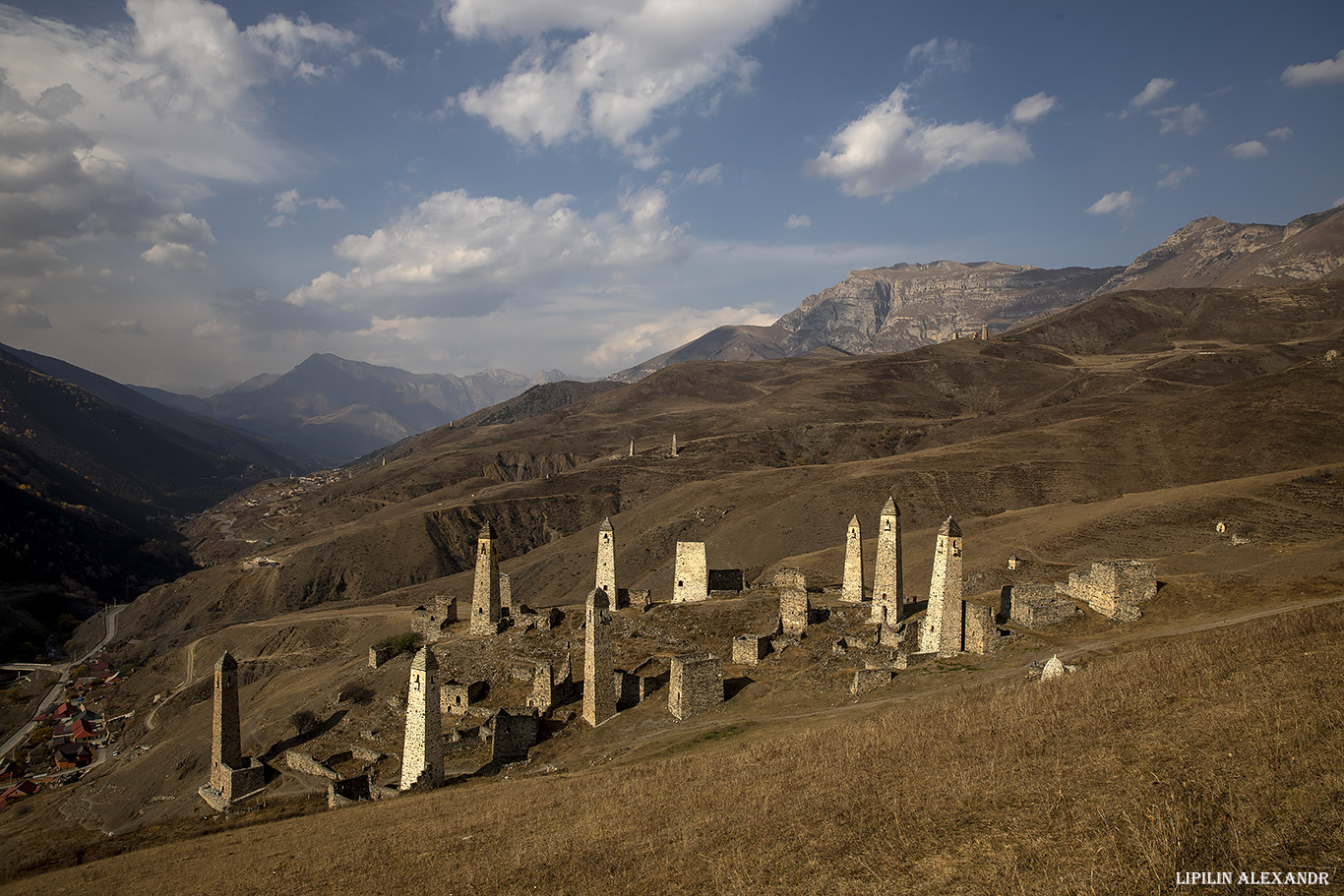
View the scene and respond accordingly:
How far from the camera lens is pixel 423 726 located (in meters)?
25.5

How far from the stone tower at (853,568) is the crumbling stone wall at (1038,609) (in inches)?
334

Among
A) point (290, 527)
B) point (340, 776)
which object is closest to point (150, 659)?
point (340, 776)

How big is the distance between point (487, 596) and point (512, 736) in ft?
46.4

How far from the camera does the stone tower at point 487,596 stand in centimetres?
4097

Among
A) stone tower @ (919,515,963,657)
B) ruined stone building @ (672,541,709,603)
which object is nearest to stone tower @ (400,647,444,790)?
ruined stone building @ (672,541,709,603)

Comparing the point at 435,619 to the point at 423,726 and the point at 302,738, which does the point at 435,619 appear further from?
the point at 423,726

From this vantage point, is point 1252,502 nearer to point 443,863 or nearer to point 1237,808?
point 1237,808

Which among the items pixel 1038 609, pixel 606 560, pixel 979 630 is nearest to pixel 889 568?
pixel 979 630

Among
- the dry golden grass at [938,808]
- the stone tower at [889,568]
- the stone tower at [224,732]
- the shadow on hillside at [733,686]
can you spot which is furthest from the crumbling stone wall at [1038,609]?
the stone tower at [224,732]

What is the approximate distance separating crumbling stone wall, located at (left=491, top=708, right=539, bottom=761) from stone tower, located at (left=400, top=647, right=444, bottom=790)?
7.75 feet

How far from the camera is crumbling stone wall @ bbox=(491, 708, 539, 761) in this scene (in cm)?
2764

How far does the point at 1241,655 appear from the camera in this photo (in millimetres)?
15883

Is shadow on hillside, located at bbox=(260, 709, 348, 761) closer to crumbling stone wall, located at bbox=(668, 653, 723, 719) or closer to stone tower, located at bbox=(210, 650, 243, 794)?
stone tower, located at bbox=(210, 650, 243, 794)

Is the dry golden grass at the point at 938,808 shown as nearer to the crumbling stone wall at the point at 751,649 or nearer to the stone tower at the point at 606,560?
the crumbling stone wall at the point at 751,649
